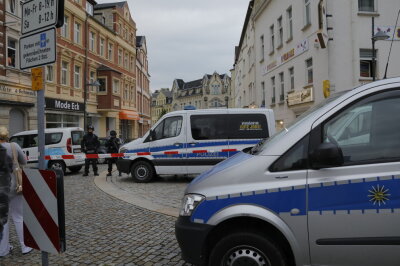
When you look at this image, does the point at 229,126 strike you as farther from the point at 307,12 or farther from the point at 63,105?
the point at 63,105

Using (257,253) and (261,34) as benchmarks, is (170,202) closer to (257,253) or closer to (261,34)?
(257,253)

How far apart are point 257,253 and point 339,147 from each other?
1121 millimetres

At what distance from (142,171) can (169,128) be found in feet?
5.39

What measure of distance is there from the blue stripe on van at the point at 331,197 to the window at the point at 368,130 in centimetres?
21

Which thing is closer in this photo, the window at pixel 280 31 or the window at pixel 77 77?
the window at pixel 280 31

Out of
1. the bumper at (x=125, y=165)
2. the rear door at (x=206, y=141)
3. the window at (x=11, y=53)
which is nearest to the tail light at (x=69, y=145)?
the bumper at (x=125, y=165)

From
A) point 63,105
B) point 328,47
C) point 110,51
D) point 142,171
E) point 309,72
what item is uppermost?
point 110,51

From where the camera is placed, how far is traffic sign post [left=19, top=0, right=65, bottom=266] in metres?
3.34

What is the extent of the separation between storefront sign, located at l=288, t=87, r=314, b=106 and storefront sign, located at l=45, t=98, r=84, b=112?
16.2 metres

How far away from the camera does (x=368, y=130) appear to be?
3.00 m

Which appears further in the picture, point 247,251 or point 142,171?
point 142,171

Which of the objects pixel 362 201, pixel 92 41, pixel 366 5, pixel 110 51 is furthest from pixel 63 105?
pixel 362 201

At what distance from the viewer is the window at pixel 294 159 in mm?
2977

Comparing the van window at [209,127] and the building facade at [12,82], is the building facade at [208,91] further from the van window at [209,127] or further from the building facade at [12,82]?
the van window at [209,127]
